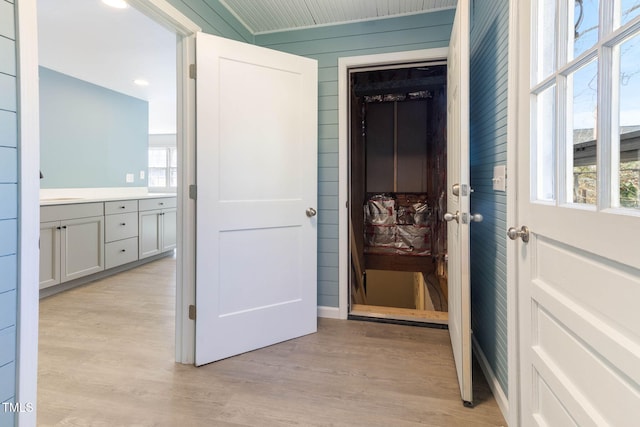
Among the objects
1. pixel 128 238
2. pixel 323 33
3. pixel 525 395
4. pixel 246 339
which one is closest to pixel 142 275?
pixel 128 238

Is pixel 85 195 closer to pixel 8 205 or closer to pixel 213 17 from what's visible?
pixel 213 17

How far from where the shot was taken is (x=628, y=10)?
70cm

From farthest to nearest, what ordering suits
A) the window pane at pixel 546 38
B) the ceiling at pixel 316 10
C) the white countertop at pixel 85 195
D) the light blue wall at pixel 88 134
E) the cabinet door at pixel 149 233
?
the cabinet door at pixel 149 233 < the light blue wall at pixel 88 134 < the white countertop at pixel 85 195 < the ceiling at pixel 316 10 < the window pane at pixel 546 38

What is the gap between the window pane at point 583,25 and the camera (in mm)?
815

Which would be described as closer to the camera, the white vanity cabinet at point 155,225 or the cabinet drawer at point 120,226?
the cabinet drawer at point 120,226

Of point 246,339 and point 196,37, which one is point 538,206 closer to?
point 246,339

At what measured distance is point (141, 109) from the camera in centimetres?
504

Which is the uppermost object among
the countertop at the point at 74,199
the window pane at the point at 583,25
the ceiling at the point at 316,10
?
the ceiling at the point at 316,10

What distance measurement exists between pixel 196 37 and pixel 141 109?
379cm

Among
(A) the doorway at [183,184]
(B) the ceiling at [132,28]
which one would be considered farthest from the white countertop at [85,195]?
(A) the doorway at [183,184]

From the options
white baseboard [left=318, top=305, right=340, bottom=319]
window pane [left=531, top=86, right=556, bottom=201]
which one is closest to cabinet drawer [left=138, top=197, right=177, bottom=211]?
white baseboard [left=318, top=305, right=340, bottom=319]

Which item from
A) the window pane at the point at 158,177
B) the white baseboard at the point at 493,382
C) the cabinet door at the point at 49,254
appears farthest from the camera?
the window pane at the point at 158,177

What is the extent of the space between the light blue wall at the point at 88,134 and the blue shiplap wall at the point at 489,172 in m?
4.44

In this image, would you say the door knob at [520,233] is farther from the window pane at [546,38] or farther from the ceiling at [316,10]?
the ceiling at [316,10]
